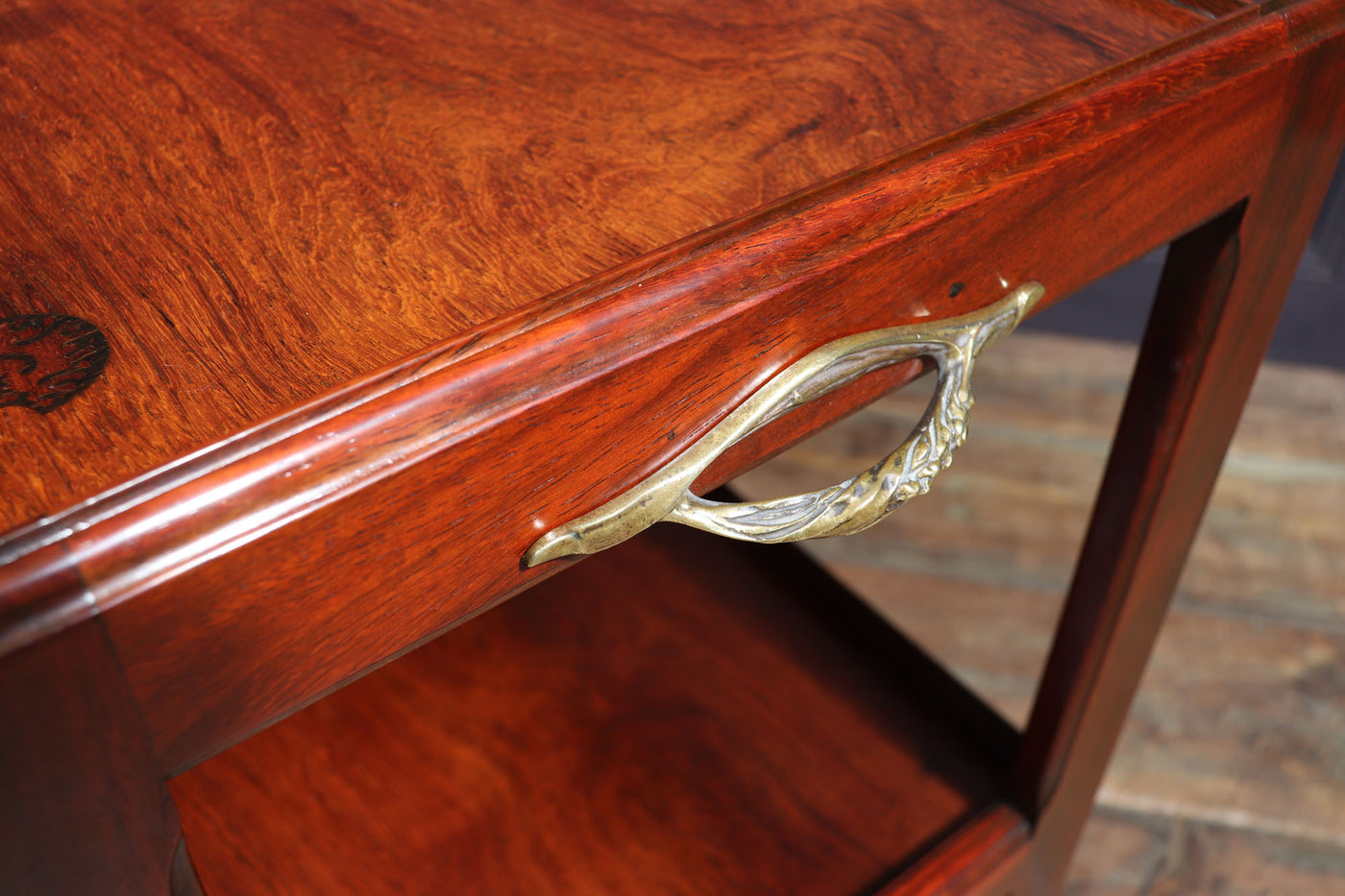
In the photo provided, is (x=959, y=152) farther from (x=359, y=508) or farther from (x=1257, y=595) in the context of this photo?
(x=1257, y=595)

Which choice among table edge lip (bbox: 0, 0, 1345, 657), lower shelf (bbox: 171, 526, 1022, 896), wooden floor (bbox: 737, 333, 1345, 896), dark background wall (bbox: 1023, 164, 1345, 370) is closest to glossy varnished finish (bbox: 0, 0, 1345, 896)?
table edge lip (bbox: 0, 0, 1345, 657)

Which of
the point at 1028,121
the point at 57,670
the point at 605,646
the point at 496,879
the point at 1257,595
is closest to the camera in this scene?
the point at 57,670

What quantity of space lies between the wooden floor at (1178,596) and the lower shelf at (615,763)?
0.77 feet

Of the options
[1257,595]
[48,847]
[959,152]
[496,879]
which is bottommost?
[1257,595]

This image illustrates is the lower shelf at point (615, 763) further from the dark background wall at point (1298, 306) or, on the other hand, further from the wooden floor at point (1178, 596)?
the dark background wall at point (1298, 306)

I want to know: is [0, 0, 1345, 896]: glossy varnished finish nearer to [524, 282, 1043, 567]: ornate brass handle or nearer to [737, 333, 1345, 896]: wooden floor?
[524, 282, 1043, 567]: ornate brass handle

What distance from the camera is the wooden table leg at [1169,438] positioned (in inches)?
15.5

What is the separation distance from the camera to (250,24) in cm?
40

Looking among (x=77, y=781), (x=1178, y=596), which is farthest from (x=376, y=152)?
(x=1178, y=596)

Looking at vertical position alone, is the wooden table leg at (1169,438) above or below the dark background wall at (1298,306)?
above

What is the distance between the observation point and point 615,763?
571 mm

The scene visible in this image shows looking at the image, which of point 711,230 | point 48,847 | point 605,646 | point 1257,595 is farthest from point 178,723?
point 1257,595

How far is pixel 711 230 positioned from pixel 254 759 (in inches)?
15.9

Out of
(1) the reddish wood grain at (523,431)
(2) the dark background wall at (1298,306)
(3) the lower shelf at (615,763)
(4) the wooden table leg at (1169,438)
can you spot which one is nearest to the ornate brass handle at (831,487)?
(1) the reddish wood grain at (523,431)
